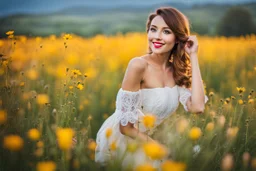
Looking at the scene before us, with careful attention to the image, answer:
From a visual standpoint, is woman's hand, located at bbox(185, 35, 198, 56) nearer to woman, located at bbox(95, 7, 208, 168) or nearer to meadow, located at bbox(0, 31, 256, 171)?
woman, located at bbox(95, 7, 208, 168)

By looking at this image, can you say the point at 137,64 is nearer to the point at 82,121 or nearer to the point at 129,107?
the point at 129,107

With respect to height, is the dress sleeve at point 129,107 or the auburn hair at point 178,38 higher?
the auburn hair at point 178,38

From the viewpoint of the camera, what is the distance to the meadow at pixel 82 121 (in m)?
1.49

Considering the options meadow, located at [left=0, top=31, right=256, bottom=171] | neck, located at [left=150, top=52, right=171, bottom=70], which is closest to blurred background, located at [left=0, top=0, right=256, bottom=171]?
meadow, located at [left=0, top=31, right=256, bottom=171]

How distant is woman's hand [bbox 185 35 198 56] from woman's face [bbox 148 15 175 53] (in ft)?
0.48

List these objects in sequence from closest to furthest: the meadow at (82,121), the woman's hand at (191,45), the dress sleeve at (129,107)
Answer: the meadow at (82,121)
the dress sleeve at (129,107)
the woman's hand at (191,45)

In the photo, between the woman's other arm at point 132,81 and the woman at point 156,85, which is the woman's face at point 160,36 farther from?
the woman's other arm at point 132,81

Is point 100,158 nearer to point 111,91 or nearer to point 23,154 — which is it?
point 23,154

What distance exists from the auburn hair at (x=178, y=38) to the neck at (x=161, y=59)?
0.05 m

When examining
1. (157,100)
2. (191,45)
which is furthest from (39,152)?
(191,45)

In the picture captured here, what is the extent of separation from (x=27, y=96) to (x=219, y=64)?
3805mm

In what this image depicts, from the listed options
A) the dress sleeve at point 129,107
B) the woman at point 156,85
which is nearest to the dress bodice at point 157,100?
the woman at point 156,85

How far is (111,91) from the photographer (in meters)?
3.58

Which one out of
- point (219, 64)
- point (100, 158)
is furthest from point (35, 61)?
point (219, 64)
